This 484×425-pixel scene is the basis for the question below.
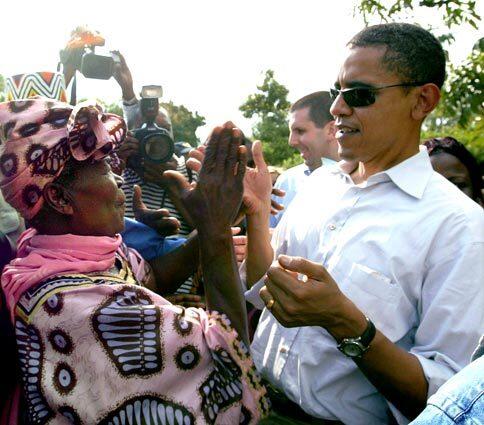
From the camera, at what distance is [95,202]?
187 centimetres

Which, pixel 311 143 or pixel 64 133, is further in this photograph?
pixel 311 143

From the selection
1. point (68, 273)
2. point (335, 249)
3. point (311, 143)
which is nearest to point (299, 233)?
point (335, 249)

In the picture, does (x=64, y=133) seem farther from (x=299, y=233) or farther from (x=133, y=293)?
(x=299, y=233)

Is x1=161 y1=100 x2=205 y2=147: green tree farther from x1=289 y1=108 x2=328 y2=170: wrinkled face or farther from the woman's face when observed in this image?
the woman's face

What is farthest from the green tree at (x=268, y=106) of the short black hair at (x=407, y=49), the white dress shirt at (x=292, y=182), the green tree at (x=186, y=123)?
the short black hair at (x=407, y=49)

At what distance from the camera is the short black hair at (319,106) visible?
5.23 meters

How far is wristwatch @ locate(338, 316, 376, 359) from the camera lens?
68.6 inches

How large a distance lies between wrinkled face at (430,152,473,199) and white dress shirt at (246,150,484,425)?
123 centimetres

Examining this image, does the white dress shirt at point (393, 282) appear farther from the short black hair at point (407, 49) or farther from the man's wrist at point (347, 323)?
the short black hair at point (407, 49)

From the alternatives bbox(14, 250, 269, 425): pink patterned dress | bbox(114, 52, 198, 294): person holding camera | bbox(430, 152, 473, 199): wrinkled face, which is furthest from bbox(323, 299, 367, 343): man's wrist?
bbox(430, 152, 473, 199): wrinkled face

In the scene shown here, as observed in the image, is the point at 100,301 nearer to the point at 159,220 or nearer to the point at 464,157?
the point at 159,220

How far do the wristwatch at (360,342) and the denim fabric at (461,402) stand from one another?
814 millimetres

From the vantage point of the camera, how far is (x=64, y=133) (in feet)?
5.74

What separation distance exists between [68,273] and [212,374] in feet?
1.69
